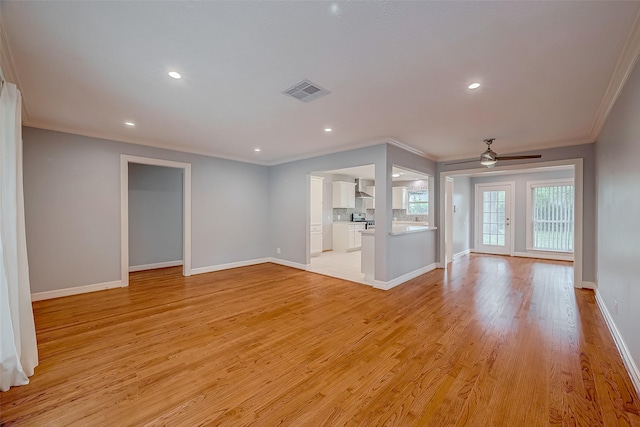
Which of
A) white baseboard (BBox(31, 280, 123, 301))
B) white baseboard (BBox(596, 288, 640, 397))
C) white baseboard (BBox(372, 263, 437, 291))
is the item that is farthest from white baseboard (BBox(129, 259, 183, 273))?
white baseboard (BBox(596, 288, 640, 397))

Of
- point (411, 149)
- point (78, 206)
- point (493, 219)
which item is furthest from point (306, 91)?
point (493, 219)

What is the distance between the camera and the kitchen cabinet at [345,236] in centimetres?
850

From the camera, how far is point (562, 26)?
1728 mm

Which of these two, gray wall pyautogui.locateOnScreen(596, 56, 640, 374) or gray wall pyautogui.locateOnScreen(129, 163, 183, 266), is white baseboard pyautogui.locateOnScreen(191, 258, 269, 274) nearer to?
gray wall pyautogui.locateOnScreen(129, 163, 183, 266)

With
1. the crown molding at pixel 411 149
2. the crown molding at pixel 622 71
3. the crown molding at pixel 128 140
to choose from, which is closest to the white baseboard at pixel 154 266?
the crown molding at pixel 128 140

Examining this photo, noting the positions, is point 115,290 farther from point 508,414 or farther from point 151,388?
point 508,414

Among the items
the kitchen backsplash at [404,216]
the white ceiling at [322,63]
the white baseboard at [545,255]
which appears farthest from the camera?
the kitchen backsplash at [404,216]

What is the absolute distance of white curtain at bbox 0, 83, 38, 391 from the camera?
1.87 meters

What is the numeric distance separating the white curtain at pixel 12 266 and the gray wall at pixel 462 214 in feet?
26.0

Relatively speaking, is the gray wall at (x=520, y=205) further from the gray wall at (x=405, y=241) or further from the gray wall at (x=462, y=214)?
the gray wall at (x=405, y=241)

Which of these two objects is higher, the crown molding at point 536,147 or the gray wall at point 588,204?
the crown molding at point 536,147

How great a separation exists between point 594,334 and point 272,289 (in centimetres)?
404

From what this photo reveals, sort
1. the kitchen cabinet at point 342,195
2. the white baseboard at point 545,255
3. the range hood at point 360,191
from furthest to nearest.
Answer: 1. the range hood at point 360,191
2. the kitchen cabinet at point 342,195
3. the white baseboard at point 545,255

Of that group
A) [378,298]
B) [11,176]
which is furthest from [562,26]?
[11,176]
